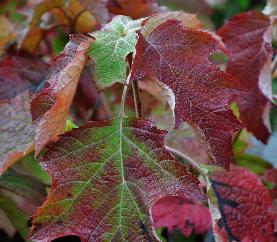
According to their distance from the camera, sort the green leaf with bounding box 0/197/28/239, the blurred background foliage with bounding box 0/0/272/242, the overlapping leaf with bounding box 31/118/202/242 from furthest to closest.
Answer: the blurred background foliage with bounding box 0/0/272/242 < the green leaf with bounding box 0/197/28/239 < the overlapping leaf with bounding box 31/118/202/242

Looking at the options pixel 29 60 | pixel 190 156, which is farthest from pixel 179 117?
pixel 29 60

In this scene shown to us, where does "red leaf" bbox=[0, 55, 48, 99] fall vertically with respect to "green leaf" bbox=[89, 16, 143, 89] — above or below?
below

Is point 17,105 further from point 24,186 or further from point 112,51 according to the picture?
point 112,51

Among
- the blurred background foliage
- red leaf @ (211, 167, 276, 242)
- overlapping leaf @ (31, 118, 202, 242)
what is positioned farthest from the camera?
the blurred background foliage

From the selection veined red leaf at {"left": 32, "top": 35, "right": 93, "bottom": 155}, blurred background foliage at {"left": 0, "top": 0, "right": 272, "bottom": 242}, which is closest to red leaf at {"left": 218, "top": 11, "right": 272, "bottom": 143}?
blurred background foliage at {"left": 0, "top": 0, "right": 272, "bottom": 242}

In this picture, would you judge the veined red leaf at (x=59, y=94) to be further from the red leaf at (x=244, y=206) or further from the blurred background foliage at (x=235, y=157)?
the red leaf at (x=244, y=206)

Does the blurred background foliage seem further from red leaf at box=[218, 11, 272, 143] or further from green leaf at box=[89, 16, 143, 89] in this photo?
green leaf at box=[89, 16, 143, 89]

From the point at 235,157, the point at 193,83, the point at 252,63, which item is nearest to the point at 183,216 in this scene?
the point at 235,157

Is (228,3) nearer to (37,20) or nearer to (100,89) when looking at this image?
(37,20)
